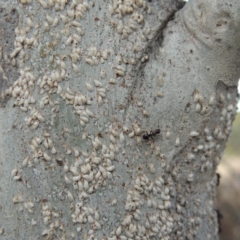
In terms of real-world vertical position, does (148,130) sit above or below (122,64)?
below

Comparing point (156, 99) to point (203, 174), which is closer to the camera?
point (156, 99)

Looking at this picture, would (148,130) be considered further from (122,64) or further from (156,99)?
(122,64)

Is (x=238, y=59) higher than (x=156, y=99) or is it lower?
higher

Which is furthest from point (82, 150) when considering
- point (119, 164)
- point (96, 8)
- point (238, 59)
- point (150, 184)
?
point (238, 59)

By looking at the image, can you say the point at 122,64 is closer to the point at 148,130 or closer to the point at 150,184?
the point at 148,130

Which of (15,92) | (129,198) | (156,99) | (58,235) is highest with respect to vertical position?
(156,99)

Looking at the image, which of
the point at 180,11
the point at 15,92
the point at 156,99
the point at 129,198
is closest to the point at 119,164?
the point at 129,198

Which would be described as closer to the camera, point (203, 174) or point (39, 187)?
point (39, 187)
